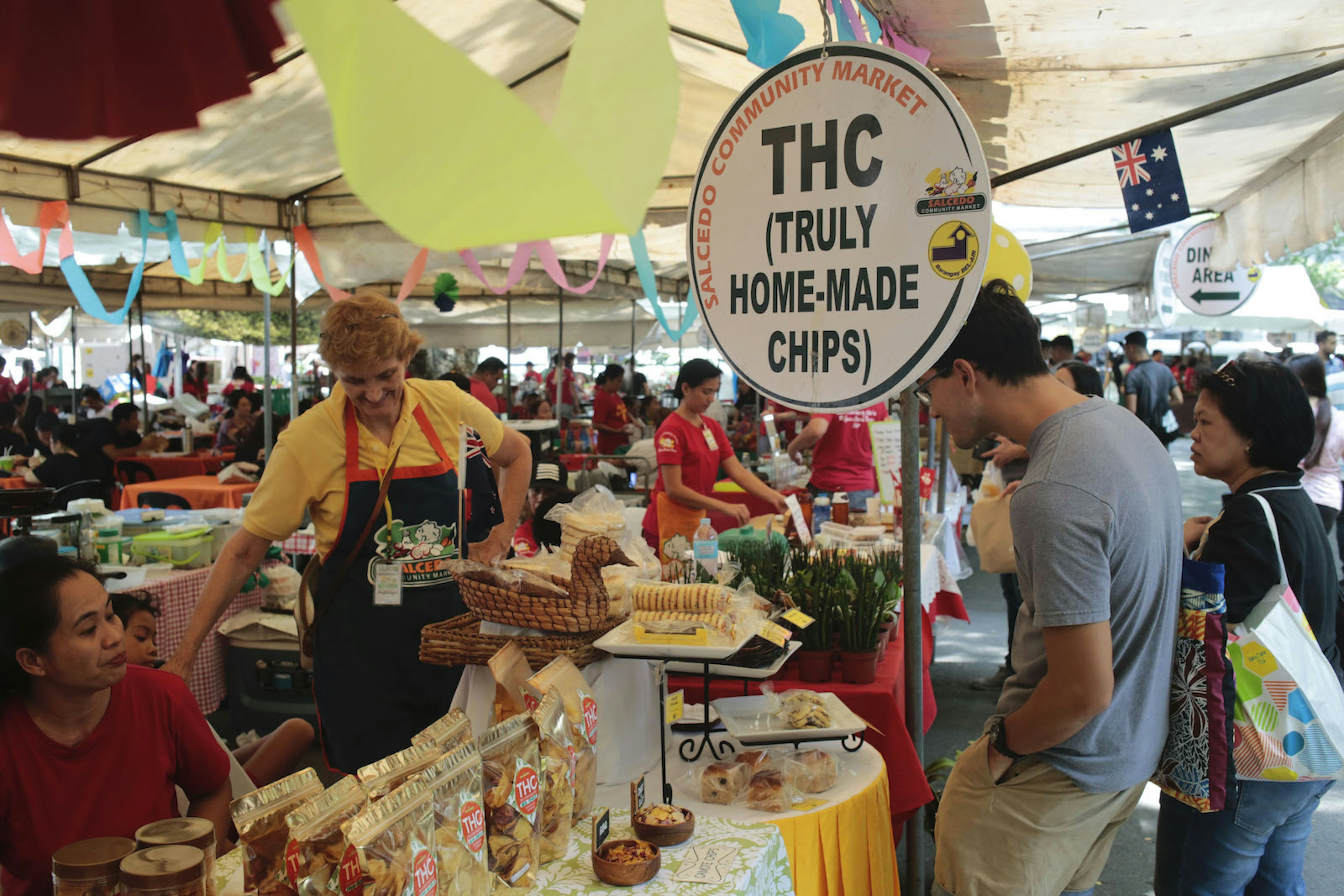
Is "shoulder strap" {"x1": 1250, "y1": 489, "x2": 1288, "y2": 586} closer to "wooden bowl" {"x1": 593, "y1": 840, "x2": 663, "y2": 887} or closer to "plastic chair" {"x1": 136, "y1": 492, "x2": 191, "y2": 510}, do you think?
"wooden bowl" {"x1": 593, "y1": 840, "x2": 663, "y2": 887}

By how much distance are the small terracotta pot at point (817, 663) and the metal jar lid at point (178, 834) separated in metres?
1.83

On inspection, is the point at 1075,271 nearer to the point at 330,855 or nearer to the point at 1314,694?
the point at 1314,694

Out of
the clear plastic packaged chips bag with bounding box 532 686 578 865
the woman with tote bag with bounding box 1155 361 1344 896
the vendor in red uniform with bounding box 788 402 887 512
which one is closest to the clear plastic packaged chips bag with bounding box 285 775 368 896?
the clear plastic packaged chips bag with bounding box 532 686 578 865

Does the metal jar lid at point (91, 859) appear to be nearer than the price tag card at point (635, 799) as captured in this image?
Yes

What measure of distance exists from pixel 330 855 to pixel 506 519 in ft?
6.30

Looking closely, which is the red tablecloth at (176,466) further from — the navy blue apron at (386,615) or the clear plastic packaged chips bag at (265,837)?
the clear plastic packaged chips bag at (265,837)

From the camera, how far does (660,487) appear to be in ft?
16.9

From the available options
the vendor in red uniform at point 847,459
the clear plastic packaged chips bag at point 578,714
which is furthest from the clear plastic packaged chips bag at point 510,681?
the vendor in red uniform at point 847,459

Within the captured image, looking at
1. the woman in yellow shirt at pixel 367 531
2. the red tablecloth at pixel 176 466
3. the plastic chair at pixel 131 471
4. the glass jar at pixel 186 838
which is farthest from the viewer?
the red tablecloth at pixel 176 466

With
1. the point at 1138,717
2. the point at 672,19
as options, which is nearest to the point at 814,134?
the point at 1138,717

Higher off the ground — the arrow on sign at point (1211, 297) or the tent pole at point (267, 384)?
the arrow on sign at point (1211, 297)

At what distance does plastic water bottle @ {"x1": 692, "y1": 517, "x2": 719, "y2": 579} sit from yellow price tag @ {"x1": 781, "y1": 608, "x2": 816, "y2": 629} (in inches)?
31.5

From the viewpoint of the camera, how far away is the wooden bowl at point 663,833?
1811 mm

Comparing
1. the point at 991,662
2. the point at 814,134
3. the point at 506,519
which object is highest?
the point at 814,134
